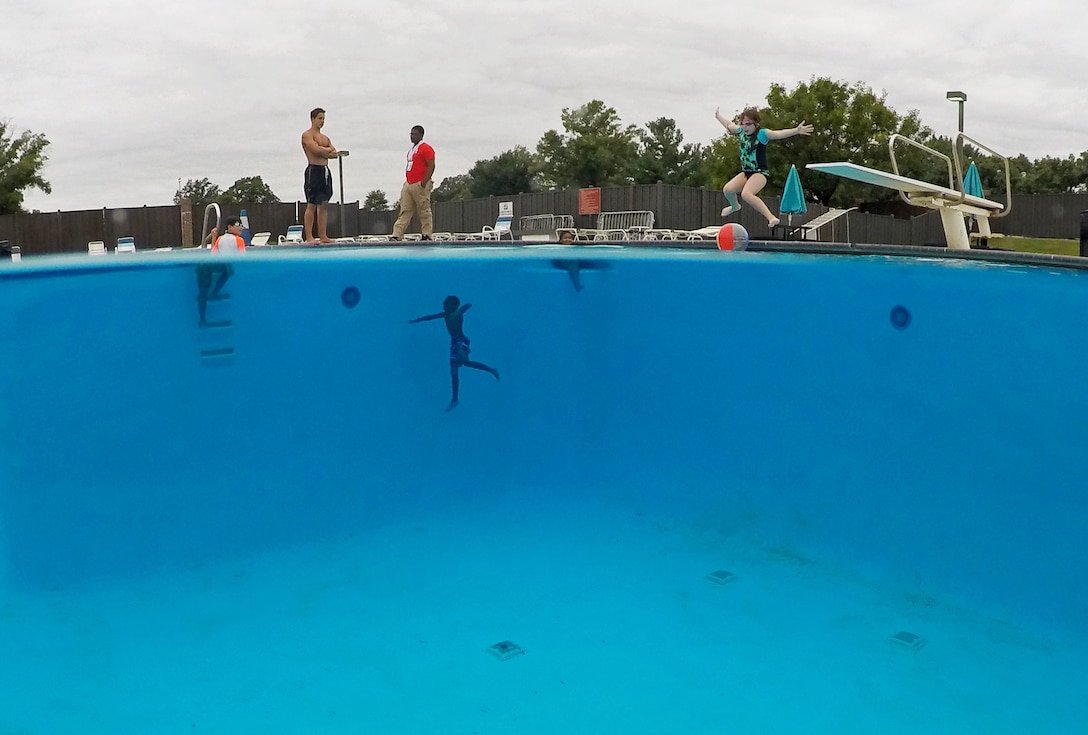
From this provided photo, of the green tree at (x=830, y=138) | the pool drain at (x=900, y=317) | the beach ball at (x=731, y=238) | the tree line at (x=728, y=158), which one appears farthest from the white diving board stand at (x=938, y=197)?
the green tree at (x=830, y=138)

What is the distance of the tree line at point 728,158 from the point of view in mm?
38844

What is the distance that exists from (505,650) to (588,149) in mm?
53210

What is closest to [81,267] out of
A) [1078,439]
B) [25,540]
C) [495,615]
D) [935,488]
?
[25,540]

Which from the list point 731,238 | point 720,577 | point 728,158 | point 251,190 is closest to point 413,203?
point 731,238

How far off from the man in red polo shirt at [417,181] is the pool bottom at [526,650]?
18.3ft

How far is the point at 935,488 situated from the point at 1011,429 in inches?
17.5

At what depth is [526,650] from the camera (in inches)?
146

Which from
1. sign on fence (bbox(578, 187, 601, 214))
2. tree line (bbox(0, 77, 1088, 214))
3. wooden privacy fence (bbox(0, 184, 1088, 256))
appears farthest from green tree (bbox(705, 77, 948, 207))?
sign on fence (bbox(578, 187, 601, 214))

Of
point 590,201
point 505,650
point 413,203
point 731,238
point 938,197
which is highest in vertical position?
point 590,201

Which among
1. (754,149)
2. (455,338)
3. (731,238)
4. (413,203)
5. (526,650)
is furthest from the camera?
(413,203)

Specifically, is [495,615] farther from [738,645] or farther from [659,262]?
[659,262]

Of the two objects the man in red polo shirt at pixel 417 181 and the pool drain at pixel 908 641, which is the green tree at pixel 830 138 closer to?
the man in red polo shirt at pixel 417 181

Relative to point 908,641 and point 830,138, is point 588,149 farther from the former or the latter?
point 908,641

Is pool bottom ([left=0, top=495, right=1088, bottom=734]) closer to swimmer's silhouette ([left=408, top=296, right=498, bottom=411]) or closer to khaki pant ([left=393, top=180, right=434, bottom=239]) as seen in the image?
swimmer's silhouette ([left=408, top=296, right=498, bottom=411])
